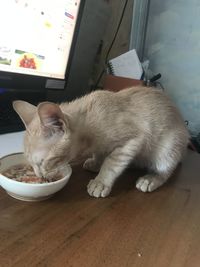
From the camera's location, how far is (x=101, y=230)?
2.04ft

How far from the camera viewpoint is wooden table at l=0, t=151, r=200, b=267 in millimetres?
525

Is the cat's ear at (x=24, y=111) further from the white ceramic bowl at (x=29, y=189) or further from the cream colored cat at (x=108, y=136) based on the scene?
the white ceramic bowl at (x=29, y=189)

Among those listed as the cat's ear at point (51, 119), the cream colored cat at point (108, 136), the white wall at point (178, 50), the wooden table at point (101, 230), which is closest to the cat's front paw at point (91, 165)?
the cream colored cat at point (108, 136)

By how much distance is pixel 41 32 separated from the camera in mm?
1130

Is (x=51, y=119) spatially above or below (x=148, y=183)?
above

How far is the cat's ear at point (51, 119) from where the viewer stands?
678 mm

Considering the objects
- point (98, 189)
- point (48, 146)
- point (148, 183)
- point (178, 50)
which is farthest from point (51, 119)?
point (178, 50)

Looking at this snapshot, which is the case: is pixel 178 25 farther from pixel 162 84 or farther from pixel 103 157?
pixel 103 157

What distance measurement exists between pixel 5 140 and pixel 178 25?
1.09 metres

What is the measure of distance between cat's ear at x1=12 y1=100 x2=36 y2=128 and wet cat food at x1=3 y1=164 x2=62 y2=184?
11 cm

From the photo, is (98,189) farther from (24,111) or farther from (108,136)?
(24,111)

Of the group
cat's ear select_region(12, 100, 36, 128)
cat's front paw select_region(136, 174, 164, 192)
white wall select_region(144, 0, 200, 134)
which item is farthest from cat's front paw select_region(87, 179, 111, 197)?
white wall select_region(144, 0, 200, 134)

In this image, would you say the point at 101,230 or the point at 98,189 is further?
the point at 98,189

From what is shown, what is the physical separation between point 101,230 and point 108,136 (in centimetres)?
34
